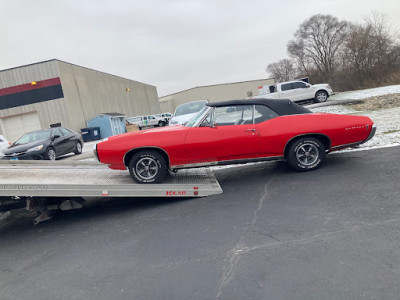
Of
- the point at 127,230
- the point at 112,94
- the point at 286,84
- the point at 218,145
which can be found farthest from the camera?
the point at 112,94

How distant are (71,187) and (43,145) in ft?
24.9

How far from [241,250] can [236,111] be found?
289cm

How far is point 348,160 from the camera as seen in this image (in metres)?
6.00

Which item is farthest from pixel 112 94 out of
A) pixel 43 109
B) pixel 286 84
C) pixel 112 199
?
pixel 112 199

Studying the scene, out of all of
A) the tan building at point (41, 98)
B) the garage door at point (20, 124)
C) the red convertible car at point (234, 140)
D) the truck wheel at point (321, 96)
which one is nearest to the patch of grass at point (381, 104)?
the truck wheel at point (321, 96)

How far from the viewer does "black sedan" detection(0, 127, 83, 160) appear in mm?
10711

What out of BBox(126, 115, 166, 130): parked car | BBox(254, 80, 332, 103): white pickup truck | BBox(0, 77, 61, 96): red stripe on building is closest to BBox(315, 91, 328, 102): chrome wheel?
BBox(254, 80, 332, 103): white pickup truck

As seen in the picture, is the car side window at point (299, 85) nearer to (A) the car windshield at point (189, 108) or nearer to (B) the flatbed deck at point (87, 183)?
(A) the car windshield at point (189, 108)

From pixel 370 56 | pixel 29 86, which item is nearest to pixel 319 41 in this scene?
pixel 370 56

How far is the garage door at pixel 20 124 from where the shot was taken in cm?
2558

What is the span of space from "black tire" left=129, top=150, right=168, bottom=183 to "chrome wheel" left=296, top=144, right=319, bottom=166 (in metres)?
2.41

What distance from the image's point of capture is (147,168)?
17.0 feet

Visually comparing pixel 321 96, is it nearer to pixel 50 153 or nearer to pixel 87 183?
pixel 50 153

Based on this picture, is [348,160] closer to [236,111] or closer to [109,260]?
[236,111]
